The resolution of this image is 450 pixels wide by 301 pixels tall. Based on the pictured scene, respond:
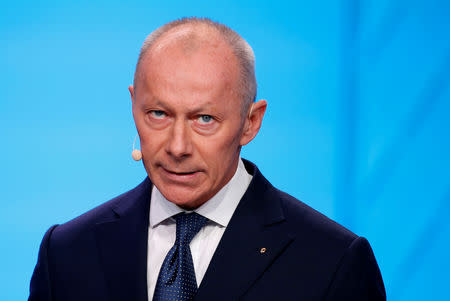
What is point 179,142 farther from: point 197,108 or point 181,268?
point 181,268

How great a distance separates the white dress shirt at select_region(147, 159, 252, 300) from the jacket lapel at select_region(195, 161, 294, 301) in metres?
0.04

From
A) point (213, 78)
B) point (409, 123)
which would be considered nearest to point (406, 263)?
point (409, 123)

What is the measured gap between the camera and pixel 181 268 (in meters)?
2.23

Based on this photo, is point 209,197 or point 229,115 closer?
point 229,115

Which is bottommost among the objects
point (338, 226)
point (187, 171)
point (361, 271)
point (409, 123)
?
point (361, 271)

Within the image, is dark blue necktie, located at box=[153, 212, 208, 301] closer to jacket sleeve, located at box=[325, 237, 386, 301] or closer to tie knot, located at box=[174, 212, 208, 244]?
tie knot, located at box=[174, 212, 208, 244]

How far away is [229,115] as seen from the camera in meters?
2.18

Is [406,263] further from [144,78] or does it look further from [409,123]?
[144,78]

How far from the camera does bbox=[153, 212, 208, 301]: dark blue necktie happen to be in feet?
7.25

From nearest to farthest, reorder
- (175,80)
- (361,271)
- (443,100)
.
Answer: (175,80)
(361,271)
(443,100)

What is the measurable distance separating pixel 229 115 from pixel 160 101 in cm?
22

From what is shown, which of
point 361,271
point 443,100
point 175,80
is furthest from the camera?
point 443,100

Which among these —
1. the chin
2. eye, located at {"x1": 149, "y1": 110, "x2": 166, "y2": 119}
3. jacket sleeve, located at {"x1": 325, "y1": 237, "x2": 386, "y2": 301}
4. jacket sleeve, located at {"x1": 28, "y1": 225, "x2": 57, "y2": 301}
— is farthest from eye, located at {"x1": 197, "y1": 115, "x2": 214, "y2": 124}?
jacket sleeve, located at {"x1": 28, "y1": 225, "x2": 57, "y2": 301}

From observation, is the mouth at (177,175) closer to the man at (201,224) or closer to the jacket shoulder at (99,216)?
the man at (201,224)
